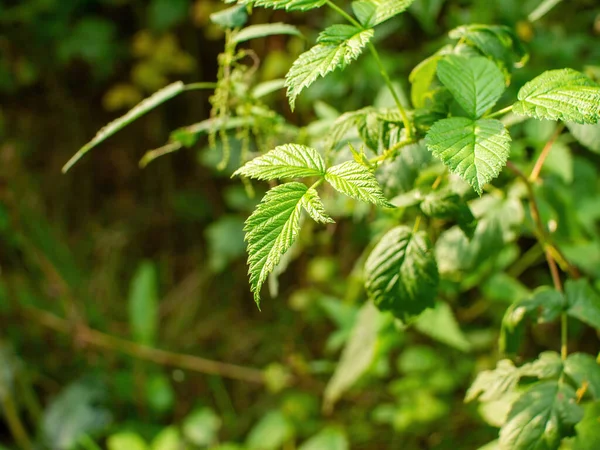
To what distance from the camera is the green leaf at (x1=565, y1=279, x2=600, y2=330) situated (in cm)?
89

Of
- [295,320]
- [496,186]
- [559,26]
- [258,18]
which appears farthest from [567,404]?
[258,18]

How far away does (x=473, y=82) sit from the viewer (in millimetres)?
782

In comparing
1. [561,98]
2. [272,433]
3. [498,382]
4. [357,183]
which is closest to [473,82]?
[561,98]

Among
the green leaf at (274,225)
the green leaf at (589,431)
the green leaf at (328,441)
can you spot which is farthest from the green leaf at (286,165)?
the green leaf at (328,441)

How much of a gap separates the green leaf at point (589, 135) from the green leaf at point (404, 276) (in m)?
0.35

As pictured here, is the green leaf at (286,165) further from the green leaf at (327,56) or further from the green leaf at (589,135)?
the green leaf at (589,135)

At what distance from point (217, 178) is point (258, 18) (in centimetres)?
81

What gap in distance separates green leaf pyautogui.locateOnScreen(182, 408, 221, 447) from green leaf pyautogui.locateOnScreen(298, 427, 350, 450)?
1.10 feet

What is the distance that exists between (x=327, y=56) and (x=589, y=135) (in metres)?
0.53

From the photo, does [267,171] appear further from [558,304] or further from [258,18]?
[258,18]

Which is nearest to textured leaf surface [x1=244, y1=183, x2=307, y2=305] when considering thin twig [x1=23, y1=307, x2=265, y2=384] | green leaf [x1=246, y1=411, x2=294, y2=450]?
green leaf [x1=246, y1=411, x2=294, y2=450]

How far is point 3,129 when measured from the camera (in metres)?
2.79

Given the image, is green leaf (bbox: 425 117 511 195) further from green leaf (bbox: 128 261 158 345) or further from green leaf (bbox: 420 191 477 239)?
green leaf (bbox: 128 261 158 345)

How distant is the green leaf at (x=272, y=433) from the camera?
1901 mm
